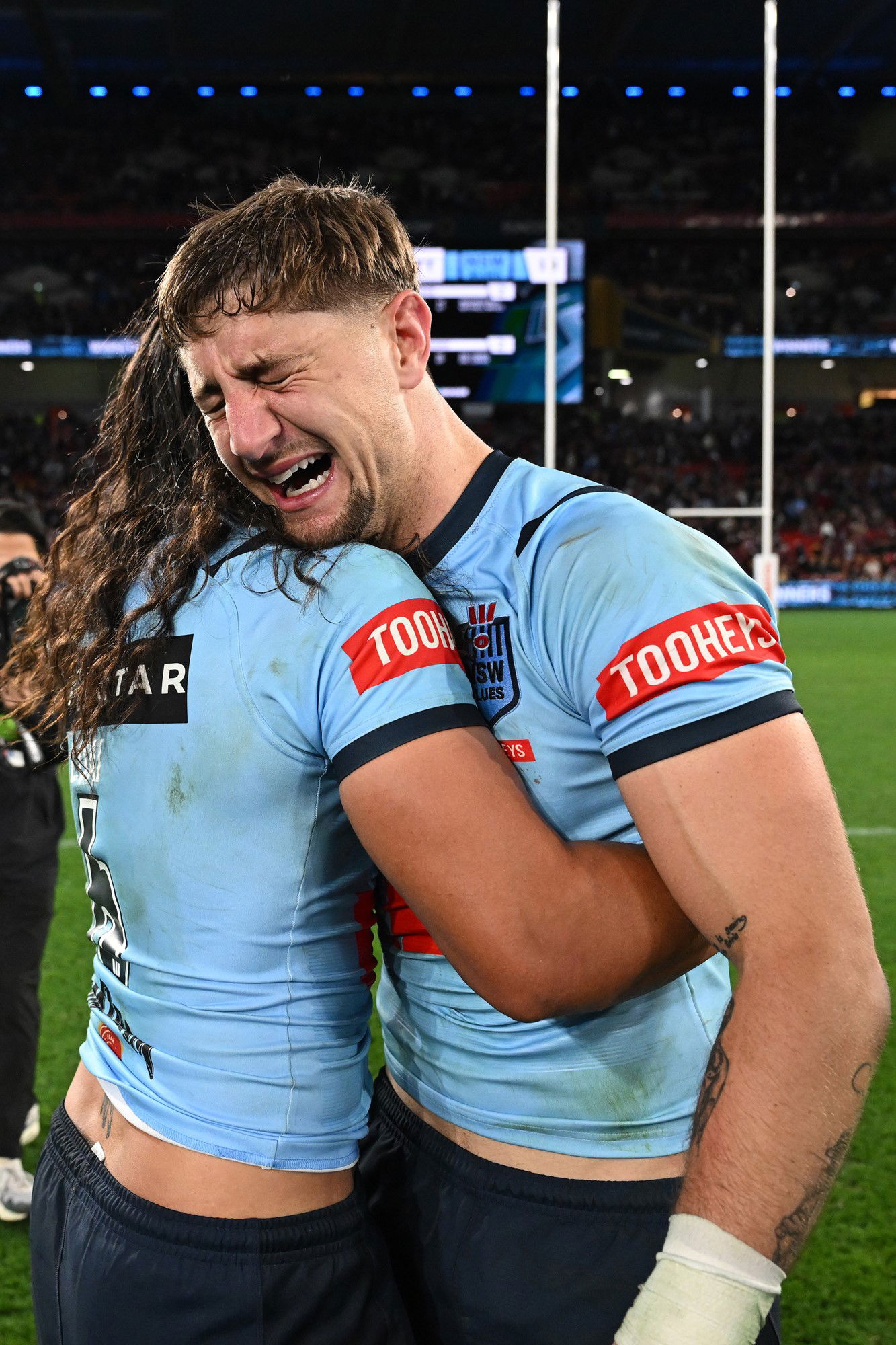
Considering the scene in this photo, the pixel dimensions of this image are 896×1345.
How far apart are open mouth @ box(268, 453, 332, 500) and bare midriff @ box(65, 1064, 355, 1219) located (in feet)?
2.06

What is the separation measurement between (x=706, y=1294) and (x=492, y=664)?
56cm

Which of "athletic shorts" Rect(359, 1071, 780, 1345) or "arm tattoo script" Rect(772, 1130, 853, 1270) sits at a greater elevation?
"arm tattoo script" Rect(772, 1130, 853, 1270)

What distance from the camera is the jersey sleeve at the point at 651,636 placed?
0.93 meters

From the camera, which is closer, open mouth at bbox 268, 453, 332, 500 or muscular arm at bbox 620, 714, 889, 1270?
muscular arm at bbox 620, 714, 889, 1270

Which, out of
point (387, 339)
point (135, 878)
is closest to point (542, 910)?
point (135, 878)

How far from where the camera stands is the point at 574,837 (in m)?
1.11

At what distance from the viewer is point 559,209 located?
25547mm

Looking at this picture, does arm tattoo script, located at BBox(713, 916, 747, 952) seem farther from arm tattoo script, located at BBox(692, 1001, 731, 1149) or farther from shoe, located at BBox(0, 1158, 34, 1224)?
shoe, located at BBox(0, 1158, 34, 1224)

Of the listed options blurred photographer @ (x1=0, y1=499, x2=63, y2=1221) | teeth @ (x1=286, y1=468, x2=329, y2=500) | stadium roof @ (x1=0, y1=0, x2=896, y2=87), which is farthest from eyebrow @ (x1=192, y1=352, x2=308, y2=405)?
stadium roof @ (x1=0, y1=0, x2=896, y2=87)

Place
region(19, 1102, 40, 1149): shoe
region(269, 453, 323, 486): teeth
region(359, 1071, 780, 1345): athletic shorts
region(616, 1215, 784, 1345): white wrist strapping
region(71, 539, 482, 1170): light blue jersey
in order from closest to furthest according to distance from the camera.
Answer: region(616, 1215, 784, 1345): white wrist strapping < region(71, 539, 482, 1170): light blue jersey < region(359, 1071, 780, 1345): athletic shorts < region(269, 453, 323, 486): teeth < region(19, 1102, 40, 1149): shoe

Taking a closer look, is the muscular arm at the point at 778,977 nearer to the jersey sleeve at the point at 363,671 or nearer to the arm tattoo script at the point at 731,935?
the arm tattoo script at the point at 731,935

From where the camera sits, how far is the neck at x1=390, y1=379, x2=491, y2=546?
1.30m

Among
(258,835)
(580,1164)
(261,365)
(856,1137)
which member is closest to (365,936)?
(258,835)

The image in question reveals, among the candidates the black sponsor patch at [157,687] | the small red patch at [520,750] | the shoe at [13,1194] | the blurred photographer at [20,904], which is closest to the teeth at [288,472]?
the black sponsor patch at [157,687]
